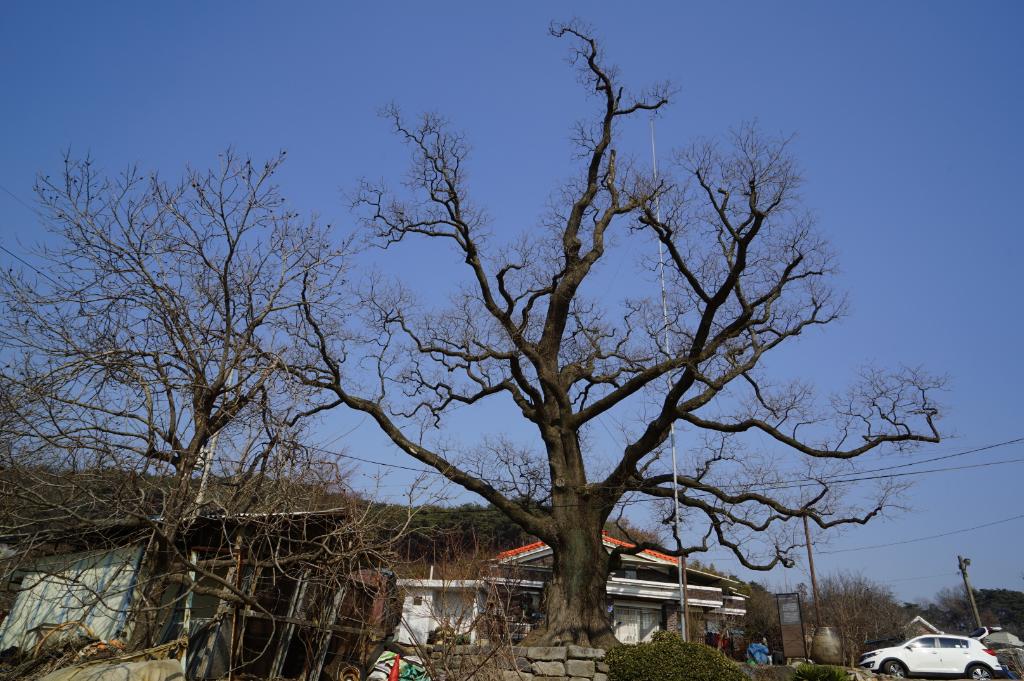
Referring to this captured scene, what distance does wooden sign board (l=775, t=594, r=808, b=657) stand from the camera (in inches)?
880

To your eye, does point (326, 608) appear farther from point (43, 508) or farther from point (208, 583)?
point (43, 508)

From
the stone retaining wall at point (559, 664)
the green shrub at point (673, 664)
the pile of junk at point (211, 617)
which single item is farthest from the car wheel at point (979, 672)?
the pile of junk at point (211, 617)

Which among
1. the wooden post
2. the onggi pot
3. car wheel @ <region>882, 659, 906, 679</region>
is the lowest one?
the wooden post

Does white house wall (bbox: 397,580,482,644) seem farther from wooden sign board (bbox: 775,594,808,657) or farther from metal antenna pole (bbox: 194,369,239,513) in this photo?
wooden sign board (bbox: 775,594,808,657)

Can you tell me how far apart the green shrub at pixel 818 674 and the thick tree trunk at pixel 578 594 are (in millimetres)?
4365

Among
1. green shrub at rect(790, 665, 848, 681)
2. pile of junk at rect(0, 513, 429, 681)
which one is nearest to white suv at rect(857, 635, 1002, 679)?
green shrub at rect(790, 665, 848, 681)

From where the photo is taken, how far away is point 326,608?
1078 centimetres

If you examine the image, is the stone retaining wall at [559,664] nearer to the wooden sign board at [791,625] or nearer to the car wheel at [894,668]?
the wooden sign board at [791,625]

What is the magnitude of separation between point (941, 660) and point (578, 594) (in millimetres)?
14082

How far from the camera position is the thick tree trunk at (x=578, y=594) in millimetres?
14297

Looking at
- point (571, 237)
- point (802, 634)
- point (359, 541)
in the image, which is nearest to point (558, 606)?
point (359, 541)

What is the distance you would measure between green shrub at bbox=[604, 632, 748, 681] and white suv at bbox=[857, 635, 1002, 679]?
12.9 meters

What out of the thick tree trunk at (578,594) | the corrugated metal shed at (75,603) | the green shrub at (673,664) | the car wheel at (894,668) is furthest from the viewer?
the car wheel at (894,668)

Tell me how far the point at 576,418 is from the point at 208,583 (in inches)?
329
